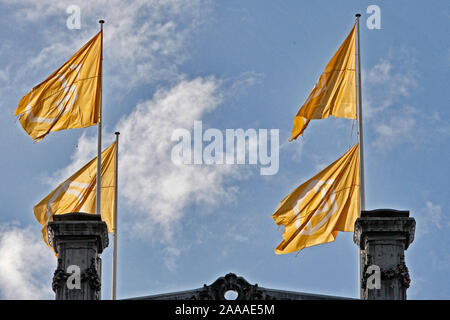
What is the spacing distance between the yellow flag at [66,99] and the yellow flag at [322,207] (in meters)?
7.10

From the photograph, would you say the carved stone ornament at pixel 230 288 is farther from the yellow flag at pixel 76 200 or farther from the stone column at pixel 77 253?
the yellow flag at pixel 76 200

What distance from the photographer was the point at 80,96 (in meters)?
52.2

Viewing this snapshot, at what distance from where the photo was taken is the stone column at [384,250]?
1833 inches

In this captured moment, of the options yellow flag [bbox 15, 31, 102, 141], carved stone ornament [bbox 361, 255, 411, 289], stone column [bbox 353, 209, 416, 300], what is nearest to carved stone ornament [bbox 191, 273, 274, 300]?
stone column [bbox 353, 209, 416, 300]

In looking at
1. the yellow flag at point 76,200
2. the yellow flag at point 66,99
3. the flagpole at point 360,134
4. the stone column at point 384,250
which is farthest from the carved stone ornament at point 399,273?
the yellow flag at point 66,99

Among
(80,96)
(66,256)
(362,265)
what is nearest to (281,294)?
(362,265)

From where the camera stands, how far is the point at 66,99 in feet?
171

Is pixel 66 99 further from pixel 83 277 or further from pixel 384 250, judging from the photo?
pixel 384 250

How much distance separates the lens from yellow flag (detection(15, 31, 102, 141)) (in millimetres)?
51594

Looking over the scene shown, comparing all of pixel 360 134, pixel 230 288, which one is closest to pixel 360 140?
pixel 360 134

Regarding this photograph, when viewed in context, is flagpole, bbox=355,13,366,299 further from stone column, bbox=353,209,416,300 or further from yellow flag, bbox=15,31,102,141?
yellow flag, bbox=15,31,102,141

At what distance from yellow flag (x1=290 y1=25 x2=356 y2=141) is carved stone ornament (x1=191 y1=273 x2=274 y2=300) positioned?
226 inches
